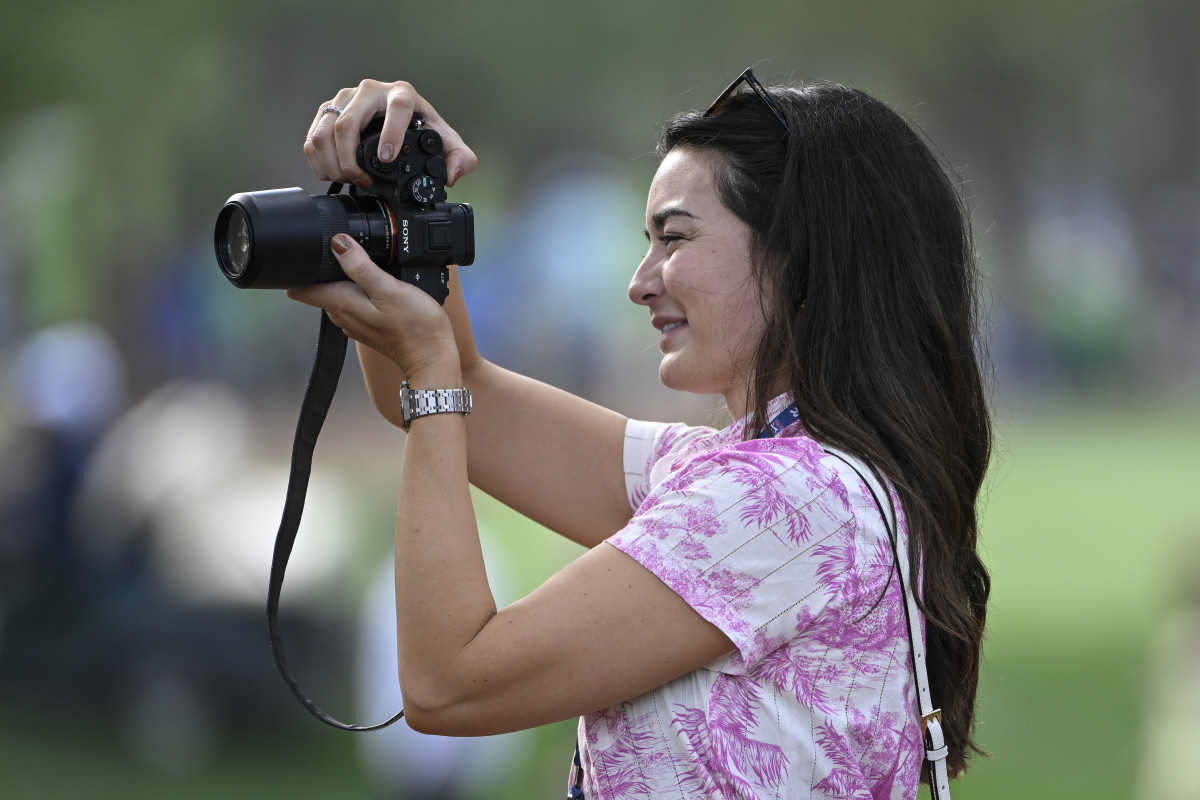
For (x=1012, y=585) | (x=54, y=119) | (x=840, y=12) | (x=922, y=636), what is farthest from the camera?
(x=840, y=12)

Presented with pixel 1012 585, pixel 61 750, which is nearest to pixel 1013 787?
pixel 1012 585

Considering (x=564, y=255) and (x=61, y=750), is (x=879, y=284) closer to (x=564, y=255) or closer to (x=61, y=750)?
(x=61, y=750)

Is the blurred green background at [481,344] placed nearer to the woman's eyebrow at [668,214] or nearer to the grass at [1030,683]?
the grass at [1030,683]

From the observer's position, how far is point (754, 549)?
1252mm

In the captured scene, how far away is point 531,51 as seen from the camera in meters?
6.88

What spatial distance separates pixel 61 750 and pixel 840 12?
6013mm

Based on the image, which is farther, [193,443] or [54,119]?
[54,119]

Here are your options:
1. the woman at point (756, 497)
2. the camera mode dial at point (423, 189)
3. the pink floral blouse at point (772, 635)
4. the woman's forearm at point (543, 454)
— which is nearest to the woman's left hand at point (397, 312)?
the woman at point (756, 497)

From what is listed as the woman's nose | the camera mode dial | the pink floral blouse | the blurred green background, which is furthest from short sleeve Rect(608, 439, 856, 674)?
the blurred green background

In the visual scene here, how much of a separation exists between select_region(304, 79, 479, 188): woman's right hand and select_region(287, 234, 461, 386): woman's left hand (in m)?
0.13

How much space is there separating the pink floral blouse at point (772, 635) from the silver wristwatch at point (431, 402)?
24 centimetres

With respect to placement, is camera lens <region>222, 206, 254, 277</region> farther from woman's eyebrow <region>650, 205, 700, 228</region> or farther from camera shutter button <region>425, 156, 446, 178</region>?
woman's eyebrow <region>650, 205, 700, 228</region>

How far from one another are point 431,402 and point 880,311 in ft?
1.81

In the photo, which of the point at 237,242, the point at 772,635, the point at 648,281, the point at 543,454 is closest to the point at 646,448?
the point at 543,454
